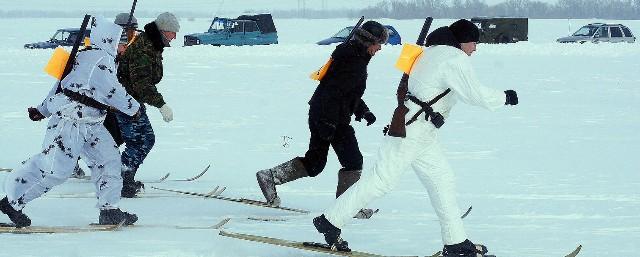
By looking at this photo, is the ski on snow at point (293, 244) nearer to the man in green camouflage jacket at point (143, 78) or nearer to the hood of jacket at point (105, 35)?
the hood of jacket at point (105, 35)

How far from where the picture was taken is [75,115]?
20.5 ft

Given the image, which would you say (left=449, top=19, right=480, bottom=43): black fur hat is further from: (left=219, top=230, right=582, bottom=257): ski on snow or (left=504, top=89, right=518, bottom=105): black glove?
(left=219, top=230, right=582, bottom=257): ski on snow

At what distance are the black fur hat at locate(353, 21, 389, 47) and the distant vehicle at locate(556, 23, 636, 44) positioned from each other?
106ft

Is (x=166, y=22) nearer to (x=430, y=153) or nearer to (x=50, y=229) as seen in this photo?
(x=50, y=229)

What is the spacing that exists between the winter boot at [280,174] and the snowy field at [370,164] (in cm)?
20

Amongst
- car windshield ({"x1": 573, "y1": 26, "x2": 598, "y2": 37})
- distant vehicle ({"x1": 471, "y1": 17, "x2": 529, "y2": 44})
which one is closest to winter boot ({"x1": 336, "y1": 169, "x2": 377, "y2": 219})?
car windshield ({"x1": 573, "y1": 26, "x2": 598, "y2": 37})

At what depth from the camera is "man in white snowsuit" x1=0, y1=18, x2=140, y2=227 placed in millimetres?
6246

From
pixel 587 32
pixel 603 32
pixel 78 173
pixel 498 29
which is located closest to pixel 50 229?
pixel 78 173

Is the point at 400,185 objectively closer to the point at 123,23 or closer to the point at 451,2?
the point at 123,23

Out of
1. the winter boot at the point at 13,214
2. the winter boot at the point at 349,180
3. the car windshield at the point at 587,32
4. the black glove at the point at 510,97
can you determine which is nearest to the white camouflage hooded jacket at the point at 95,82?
the winter boot at the point at 13,214

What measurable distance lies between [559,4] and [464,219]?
372 ft

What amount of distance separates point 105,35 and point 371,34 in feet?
5.51

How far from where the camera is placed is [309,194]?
8656mm

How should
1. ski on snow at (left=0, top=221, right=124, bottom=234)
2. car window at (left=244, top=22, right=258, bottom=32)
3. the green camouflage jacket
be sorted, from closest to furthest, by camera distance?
ski on snow at (left=0, top=221, right=124, bottom=234) → the green camouflage jacket → car window at (left=244, top=22, right=258, bottom=32)
